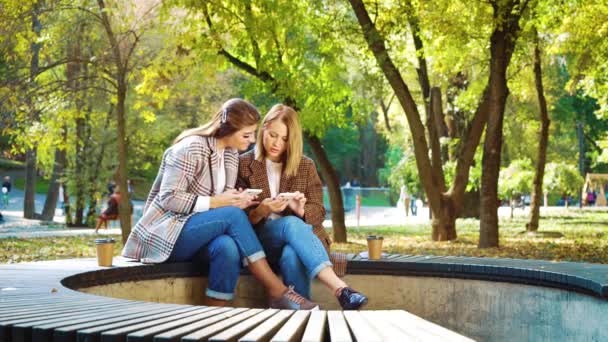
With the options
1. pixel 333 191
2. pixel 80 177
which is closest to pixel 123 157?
pixel 333 191

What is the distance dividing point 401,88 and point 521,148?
22656 mm

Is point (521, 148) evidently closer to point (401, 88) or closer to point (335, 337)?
point (401, 88)

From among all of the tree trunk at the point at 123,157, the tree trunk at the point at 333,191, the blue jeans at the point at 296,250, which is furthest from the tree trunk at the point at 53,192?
the blue jeans at the point at 296,250

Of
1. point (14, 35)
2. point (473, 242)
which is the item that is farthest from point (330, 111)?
point (14, 35)

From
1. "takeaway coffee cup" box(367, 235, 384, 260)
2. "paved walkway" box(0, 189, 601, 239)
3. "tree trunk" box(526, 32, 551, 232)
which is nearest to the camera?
"takeaway coffee cup" box(367, 235, 384, 260)

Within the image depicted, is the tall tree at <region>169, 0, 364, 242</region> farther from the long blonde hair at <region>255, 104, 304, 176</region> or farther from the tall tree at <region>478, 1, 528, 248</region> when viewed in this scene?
the long blonde hair at <region>255, 104, 304, 176</region>

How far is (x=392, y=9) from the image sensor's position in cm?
1814

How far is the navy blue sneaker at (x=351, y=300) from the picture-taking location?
5.55 metres

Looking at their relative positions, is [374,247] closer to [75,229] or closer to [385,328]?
[385,328]

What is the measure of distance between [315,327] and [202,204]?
2634 mm

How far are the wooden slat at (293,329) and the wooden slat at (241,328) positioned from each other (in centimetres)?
13

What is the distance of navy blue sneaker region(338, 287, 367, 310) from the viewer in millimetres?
5555

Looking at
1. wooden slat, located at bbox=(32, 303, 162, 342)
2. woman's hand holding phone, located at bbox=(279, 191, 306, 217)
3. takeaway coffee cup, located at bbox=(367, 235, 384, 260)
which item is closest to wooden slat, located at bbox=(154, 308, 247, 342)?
wooden slat, located at bbox=(32, 303, 162, 342)

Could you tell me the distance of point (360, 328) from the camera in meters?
3.64
